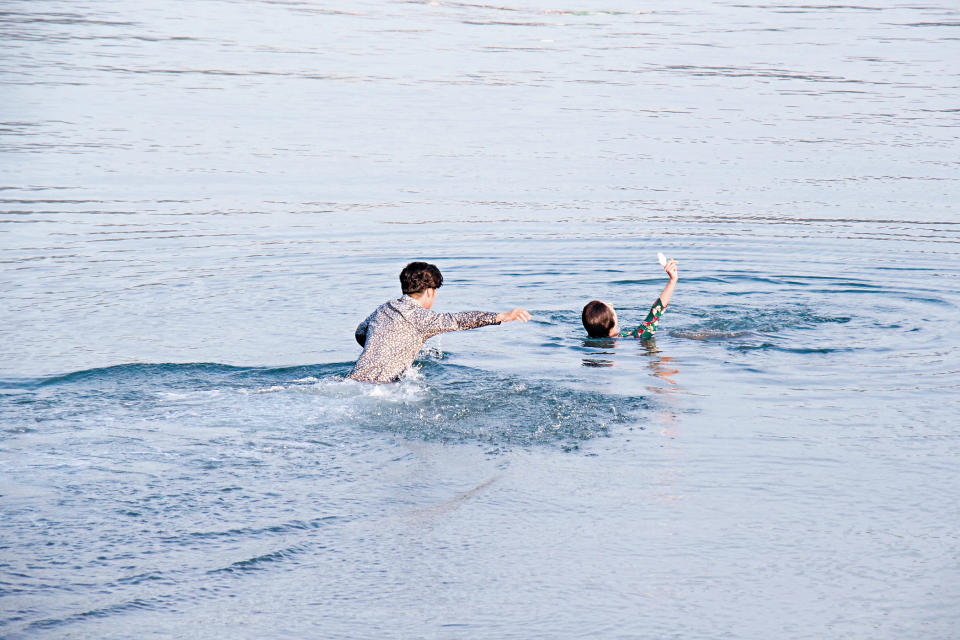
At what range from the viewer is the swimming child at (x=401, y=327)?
10031 millimetres

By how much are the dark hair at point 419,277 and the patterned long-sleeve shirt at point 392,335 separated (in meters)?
0.14

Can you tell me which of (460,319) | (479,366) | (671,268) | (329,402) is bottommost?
(329,402)

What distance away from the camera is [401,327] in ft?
33.3

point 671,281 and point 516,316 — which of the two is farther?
point 671,281

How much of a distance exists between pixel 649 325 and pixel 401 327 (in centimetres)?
317

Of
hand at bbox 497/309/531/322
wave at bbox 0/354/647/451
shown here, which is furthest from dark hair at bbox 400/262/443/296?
wave at bbox 0/354/647/451

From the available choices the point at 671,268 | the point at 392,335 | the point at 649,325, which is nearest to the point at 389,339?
the point at 392,335

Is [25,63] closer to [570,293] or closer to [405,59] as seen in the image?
[405,59]

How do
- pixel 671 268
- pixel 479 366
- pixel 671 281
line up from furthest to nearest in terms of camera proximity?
pixel 671 281
pixel 671 268
pixel 479 366

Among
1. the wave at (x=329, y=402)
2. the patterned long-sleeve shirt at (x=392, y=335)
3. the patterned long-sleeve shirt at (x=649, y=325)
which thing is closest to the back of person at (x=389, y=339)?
the patterned long-sleeve shirt at (x=392, y=335)

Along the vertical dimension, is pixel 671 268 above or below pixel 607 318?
above

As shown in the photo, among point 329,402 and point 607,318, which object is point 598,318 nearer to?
point 607,318

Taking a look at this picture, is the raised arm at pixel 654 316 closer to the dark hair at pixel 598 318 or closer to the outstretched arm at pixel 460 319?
the dark hair at pixel 598 318

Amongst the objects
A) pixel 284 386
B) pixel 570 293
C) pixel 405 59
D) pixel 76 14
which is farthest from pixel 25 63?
pixel 284 386
